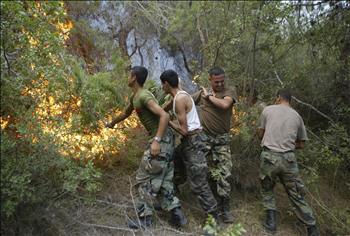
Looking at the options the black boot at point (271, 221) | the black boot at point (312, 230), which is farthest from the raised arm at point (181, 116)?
the black boot at point (312, 230)

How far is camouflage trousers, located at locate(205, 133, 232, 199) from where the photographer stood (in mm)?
5406

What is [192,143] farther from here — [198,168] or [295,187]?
[295,187]

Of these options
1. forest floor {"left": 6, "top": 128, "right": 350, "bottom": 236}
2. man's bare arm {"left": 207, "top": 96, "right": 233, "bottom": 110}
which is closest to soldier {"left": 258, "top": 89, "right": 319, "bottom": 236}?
forest floor {"left": 6, "top": 128, "right": 350, "bottom": 236}

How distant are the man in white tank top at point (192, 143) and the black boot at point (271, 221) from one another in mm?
1041

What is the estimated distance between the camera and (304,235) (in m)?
5.95

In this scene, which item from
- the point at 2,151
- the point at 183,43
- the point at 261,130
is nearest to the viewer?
the point at 2,151

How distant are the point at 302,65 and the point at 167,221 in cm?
475

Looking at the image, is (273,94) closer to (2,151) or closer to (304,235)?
(304,235)

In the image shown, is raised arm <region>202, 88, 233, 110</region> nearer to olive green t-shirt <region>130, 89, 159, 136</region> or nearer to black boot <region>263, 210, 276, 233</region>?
olive green t-shirt <region>130, 89, 159, 136</region>

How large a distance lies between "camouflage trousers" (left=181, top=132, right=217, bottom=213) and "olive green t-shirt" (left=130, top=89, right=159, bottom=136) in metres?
0.50

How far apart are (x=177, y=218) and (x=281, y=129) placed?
1.93 m

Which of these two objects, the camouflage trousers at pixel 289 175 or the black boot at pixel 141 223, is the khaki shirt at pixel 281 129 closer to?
the camouflage trousers at pixel 289 175

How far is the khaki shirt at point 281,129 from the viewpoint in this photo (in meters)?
5.39

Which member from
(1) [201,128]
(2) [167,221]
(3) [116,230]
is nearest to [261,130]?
(1) [201,128]
